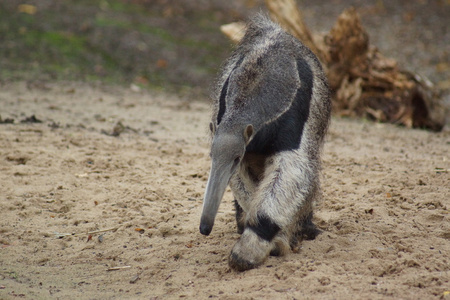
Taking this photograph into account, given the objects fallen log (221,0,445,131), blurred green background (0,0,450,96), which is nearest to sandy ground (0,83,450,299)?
fallen log (221,0,445,131)

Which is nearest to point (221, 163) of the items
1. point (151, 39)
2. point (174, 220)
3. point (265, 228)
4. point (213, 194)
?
point (213, 194)

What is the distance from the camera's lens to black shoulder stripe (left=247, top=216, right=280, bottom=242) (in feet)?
13.0

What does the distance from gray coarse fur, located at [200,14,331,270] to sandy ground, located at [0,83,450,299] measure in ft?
0.93

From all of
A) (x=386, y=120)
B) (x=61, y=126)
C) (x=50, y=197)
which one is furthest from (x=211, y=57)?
(x=50, y=197)

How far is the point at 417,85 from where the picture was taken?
914 centimetres

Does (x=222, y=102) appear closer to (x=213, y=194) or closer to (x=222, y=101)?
(x=222, y=101)

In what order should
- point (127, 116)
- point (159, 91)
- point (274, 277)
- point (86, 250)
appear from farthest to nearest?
point (159, 91), point (127, 116), point (86, 250), point (274, 277)

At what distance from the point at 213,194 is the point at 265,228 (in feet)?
2.25

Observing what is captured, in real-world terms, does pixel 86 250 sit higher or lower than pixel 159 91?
higher

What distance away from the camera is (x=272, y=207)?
395cm

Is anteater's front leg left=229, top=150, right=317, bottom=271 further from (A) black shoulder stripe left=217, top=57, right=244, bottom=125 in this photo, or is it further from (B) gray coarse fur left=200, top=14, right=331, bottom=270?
(A) black shoulder stripe left=217, top=57, right=244, bottom=125

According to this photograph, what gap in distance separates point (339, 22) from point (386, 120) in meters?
1.93

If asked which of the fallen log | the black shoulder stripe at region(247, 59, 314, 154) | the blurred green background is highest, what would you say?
the black shoulder stripe at region(247, 59, 314, 154)

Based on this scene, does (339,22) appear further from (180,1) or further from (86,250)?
(180,1)
